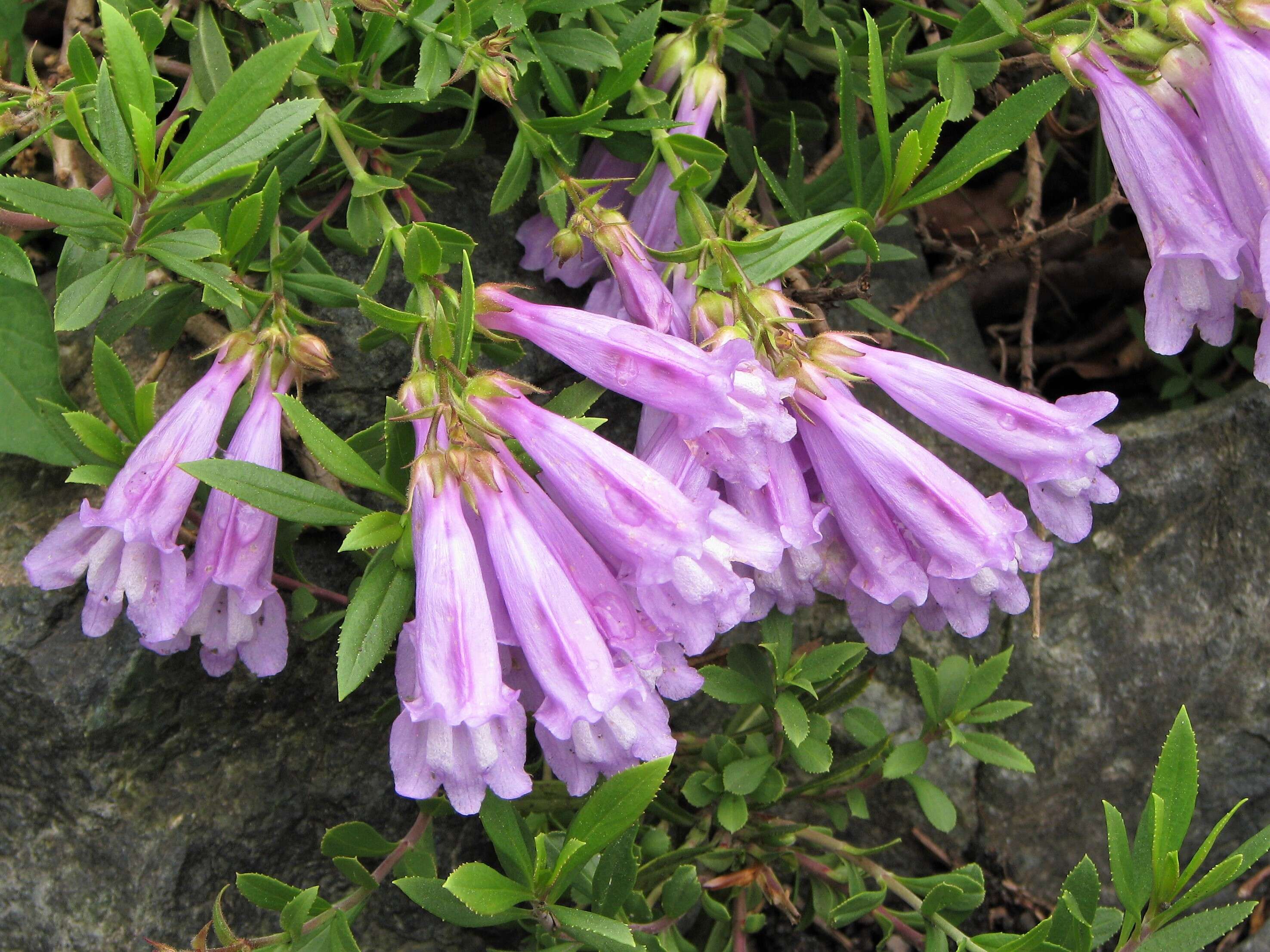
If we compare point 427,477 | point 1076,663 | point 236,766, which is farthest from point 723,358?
point 1076,663

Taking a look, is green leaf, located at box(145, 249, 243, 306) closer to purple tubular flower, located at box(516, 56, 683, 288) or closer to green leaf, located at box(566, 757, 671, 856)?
purple tubular flower, located at box(516, 56, 683, 288)

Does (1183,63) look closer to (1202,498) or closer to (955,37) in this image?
(955,37)

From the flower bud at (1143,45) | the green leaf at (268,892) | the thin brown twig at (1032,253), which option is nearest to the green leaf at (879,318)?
the thin brown twig at (1032,253)

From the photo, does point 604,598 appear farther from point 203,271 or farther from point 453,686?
point 203,271

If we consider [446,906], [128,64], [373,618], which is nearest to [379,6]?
[128,64]

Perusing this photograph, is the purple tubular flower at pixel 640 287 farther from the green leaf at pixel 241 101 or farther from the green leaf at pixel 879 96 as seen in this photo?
the green leaf at pixel 241 101

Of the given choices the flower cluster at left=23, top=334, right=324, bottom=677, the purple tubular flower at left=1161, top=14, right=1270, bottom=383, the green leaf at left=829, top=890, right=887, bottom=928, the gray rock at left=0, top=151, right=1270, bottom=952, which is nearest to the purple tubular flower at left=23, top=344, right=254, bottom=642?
the flower cluster at left=23, top=334, right=324, bottom=677
